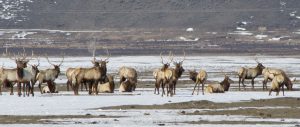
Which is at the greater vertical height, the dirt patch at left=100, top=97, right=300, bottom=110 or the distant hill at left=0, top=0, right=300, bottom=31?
the distant hill at left=0, top=0, right=300, bottom=31

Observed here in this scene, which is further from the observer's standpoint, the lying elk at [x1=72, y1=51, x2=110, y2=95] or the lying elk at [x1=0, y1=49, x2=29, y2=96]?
the lying elk at [x1=72, y1=51, x2=110, y2=95]

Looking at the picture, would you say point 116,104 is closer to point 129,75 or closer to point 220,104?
point 220,104

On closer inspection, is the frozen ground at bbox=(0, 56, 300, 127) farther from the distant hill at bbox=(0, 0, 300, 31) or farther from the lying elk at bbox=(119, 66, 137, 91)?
the distant hill at bbox=(0, 0, 300, 31)

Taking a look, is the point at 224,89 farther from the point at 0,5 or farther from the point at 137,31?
the point at 0,5

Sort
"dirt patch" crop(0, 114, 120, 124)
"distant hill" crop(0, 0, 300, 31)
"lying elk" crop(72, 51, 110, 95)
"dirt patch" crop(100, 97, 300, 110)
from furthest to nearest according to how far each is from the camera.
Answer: "distant hill" crop(0, 0, 300, 31) < "lying elk" crop(72, 51, 110, 95) < "dirt patch" crop(100, 97, 300, 110) < "dirt patch" crop(0, 114, 120, 124)

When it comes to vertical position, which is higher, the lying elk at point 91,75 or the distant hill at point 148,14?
the distant hill at point 148,14

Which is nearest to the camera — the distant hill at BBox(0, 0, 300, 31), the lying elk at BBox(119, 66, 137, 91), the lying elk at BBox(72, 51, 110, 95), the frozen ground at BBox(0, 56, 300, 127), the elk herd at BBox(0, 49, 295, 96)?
the frozen ground at BBox(0, 56, 300, 127)

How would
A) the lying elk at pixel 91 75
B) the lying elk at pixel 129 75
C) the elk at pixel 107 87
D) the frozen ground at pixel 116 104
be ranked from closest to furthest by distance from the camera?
1. the frozen ground at pixel 116 104
2. the lying elk at pixel 91 75
3. the elk at pixel 107 87
4. the lying elk at pixel 129 75

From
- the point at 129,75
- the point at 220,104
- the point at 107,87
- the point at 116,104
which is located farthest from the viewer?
the point at 129,75

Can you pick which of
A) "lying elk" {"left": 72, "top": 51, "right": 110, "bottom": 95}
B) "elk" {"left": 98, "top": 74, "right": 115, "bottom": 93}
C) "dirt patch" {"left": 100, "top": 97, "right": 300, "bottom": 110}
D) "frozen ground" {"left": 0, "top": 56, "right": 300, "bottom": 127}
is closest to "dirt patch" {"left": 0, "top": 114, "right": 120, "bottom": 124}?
"frozen ground" {"left": 0, "top": 56, "right": 300, "bottom": 127}

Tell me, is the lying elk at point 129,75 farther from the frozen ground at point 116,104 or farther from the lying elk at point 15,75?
the lying elk at point 15,75

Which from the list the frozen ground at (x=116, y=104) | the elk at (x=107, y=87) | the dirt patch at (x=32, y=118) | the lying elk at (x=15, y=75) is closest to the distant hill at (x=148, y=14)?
the elk at (x=107, y=87)

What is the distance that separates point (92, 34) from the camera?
138 metres

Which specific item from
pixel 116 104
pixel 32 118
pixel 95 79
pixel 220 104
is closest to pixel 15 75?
pixel 95 79
